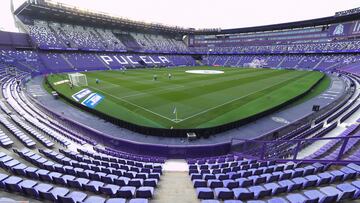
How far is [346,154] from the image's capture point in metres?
9.66

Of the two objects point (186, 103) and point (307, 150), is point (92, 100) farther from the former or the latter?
point (307, 150)

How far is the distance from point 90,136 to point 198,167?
36.4ft

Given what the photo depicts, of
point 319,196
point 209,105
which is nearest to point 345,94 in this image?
point 209,105

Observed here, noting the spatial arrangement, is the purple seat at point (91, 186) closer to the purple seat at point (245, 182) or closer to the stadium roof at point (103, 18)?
the purple seat at point (245, 182)

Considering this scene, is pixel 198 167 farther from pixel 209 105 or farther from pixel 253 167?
pixel 209 105

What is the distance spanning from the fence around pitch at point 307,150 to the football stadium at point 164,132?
0.08 m

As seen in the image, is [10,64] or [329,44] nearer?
[10,64]

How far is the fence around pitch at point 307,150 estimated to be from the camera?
29.0 feet

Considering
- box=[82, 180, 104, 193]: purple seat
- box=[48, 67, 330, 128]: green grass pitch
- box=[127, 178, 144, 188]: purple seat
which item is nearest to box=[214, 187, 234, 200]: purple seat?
box=[127, 178, 144, 188]: purple seat

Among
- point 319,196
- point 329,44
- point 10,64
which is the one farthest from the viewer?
point 329,44

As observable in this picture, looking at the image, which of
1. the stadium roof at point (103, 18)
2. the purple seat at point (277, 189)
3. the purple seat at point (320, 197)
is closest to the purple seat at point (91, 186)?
the purple seat at point (277, 189)

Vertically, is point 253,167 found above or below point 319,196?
below

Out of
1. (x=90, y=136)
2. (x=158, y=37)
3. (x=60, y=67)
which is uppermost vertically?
(x=158, y=37)

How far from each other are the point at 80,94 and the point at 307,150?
97.2 ft
